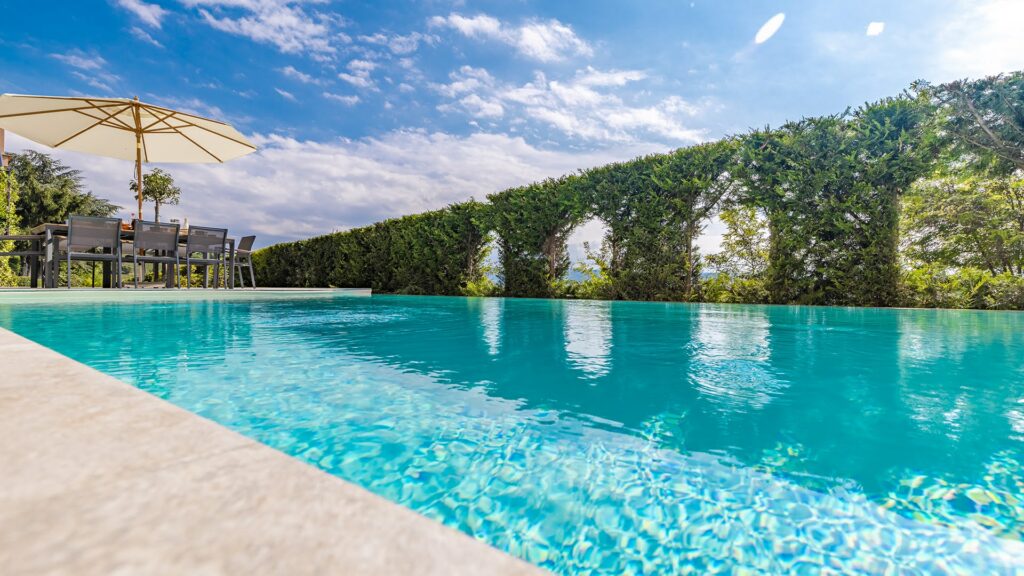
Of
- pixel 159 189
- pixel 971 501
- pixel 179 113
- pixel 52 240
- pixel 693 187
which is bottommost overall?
pixel 971 501

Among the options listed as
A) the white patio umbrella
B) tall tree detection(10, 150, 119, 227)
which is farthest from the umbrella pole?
tall tree detection(10, 150, 119, 227)

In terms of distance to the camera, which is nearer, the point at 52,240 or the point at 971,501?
the point at 971,501

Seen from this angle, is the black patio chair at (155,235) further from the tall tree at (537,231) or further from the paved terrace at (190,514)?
the paved terrace at (190,514)

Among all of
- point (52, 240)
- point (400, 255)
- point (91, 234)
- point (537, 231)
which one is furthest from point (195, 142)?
point (537, 231)

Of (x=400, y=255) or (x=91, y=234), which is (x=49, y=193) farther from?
(x=91, y=234)

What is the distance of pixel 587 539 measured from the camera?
122cm

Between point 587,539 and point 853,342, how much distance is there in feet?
13.8

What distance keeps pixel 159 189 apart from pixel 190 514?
26.5 metres

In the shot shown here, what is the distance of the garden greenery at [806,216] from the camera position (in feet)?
26.5

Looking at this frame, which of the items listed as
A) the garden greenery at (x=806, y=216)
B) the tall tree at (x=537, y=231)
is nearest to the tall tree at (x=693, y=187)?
the garden greenery at (x=806, y=216)

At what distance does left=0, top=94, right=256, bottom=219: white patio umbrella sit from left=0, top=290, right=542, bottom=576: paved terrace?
9499 mm

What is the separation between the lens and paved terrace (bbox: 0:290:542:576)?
491 mm

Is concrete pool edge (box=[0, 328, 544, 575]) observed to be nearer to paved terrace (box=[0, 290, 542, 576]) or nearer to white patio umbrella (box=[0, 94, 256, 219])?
paved terrace (box=[0, 290, 542, 576])

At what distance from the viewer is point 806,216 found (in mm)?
8844
